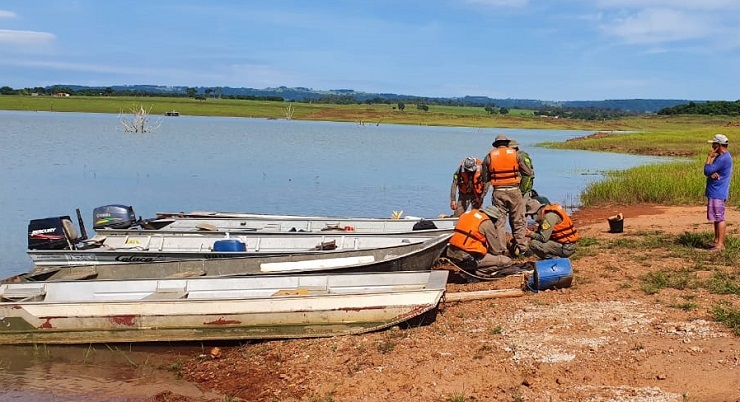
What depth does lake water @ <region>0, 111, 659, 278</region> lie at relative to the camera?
22031 mm

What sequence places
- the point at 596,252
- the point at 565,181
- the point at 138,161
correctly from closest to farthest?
the point at 596,252 → the point at 565,181 → the point at 138,161

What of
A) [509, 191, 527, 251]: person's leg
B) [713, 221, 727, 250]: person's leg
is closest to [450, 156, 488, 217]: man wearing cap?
[509, 191, 527, 251]: person's leg

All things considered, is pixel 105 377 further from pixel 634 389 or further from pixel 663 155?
pixel 663 155

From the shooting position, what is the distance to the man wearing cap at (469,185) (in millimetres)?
12664

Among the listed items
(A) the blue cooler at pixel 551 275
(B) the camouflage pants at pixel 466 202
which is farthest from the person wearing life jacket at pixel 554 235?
(B) the camouflage pants at pixel 466 202

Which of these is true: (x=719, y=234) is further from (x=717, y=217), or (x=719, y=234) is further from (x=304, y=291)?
(x=304, y=291)

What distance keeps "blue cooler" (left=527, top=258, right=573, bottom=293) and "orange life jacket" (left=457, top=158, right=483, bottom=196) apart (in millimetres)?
3616

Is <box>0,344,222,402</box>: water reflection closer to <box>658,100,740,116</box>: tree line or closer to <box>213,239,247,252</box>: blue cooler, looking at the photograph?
<box>213,239,247,252</box>: blue cooler

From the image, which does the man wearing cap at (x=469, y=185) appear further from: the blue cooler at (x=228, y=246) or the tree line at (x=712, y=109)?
the tree line at (x=712, y=109)

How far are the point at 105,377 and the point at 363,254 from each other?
13.7ft

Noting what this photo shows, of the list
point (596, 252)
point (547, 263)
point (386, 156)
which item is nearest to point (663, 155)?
point (386, 156)

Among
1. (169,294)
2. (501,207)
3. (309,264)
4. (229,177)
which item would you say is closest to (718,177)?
(501,207)

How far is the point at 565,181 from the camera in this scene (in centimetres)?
3098

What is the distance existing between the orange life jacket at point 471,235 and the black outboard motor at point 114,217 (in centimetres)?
640
